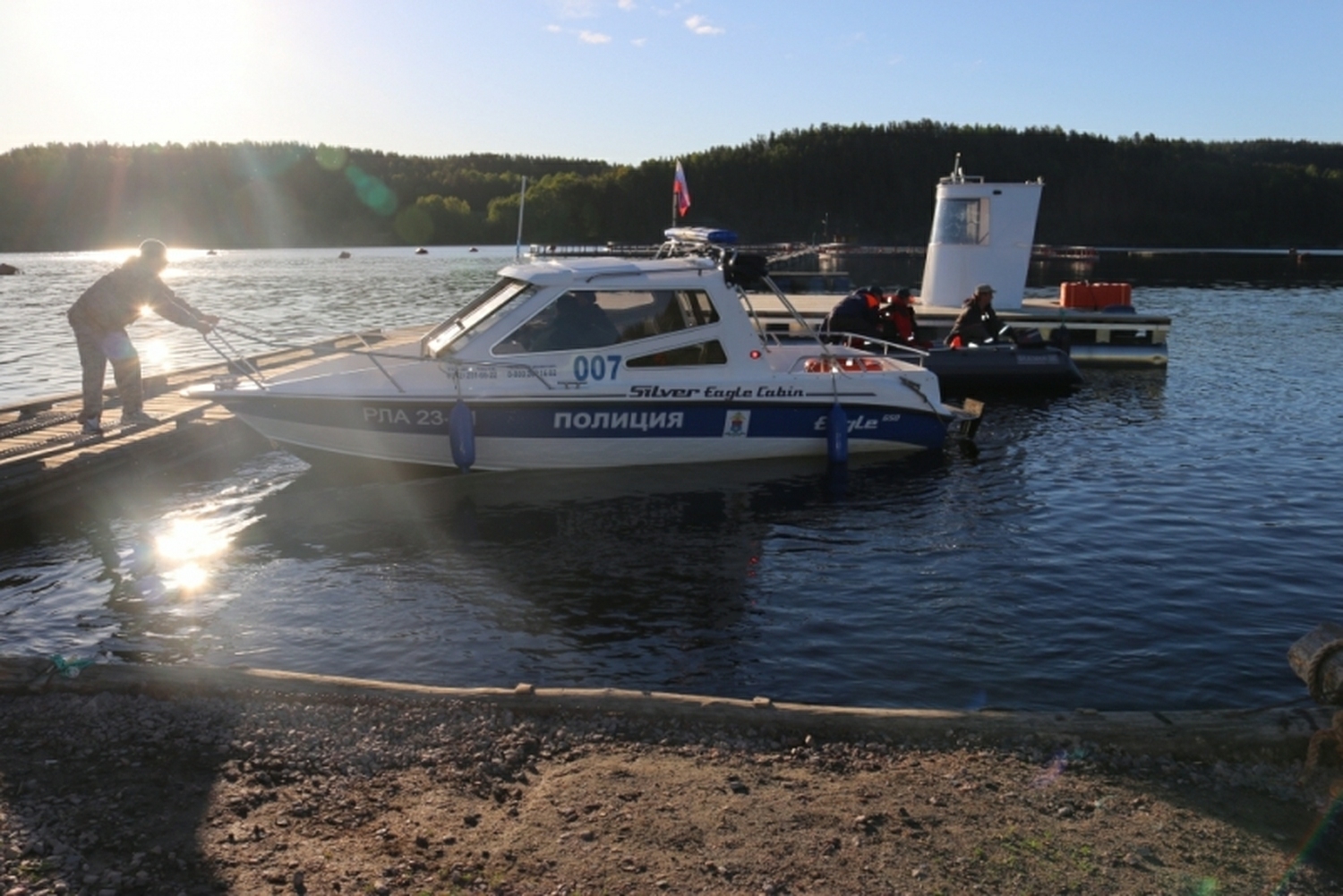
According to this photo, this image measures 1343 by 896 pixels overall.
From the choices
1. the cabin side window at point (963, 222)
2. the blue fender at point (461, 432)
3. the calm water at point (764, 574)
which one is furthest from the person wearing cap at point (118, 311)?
the cabin side window at point (963, 222)

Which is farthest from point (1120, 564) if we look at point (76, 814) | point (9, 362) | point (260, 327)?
point (260, 327)

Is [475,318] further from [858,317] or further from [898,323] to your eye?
[898,323]

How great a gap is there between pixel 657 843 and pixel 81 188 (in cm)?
18460

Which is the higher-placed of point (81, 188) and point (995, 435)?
point (81, 188)

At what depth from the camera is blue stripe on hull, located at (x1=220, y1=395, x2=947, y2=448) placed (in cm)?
1333

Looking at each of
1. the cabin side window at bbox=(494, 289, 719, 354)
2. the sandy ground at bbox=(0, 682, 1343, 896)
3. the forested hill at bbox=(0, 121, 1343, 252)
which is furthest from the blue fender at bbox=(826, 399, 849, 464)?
the forested hill at bbox=(0, 121, 1343, 252)

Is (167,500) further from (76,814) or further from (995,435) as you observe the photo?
(995,435)

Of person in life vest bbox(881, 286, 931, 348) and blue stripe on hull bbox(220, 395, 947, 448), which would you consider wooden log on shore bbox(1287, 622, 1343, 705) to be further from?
person in life vest bbox(881, 286, 931, 348)

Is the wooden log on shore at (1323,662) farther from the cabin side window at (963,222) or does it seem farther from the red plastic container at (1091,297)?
the red plastic container at (1091,297)

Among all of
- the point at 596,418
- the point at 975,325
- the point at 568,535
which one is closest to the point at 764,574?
the point at 568,535

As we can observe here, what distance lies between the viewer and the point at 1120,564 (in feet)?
35.7

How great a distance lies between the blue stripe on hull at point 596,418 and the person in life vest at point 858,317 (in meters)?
5.07

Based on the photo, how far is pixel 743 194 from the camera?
15738cm

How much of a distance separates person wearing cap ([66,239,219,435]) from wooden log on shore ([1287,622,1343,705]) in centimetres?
1173
